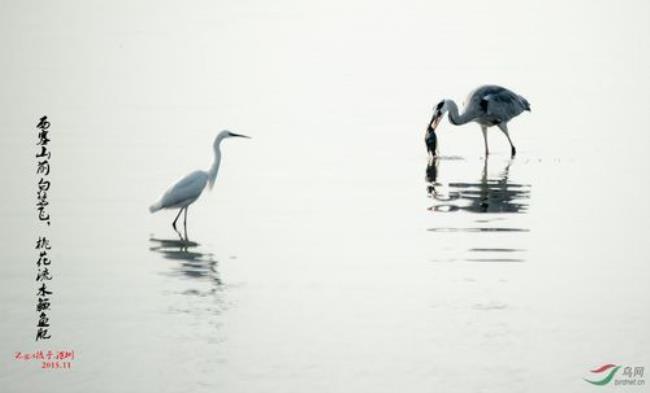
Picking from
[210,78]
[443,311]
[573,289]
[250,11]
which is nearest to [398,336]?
[443,311]

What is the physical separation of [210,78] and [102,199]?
32.9 meters

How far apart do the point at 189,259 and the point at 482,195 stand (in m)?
6.95

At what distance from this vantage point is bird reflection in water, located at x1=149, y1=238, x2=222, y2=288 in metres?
13.3

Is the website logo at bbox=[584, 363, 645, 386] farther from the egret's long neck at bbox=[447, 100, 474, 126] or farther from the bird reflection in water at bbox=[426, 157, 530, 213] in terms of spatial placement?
the egret's long neck at bbox=[447, 100, 474, 126]

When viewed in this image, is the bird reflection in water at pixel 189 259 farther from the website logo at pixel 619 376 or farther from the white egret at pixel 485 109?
the white egret at pixel 485 109

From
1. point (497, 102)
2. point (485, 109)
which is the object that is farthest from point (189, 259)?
point (497, 102)

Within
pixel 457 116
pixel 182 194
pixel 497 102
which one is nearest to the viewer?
pixel 182 194

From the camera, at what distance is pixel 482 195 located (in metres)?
19.9

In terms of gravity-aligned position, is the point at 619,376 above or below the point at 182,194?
below

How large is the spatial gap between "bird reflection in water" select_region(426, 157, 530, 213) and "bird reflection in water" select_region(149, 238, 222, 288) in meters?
4.65

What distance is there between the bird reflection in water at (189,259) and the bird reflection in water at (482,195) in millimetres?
4652

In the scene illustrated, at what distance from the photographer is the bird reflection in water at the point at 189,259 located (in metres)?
13.3

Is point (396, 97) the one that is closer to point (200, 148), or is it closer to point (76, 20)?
point (200, 148)

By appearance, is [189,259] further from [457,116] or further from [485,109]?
[485,109]
